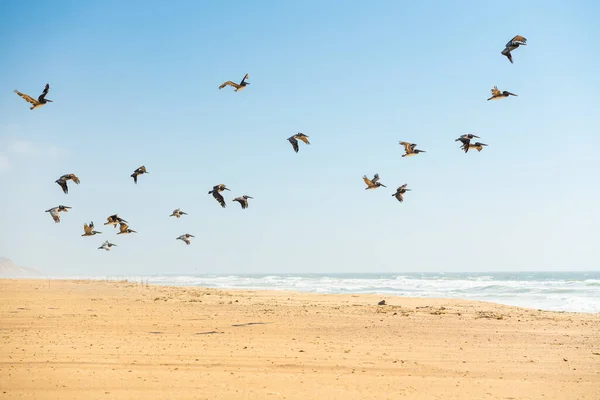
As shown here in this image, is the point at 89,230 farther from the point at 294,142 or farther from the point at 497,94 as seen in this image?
the point at 497,94

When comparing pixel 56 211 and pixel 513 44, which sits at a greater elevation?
pixel 513 44

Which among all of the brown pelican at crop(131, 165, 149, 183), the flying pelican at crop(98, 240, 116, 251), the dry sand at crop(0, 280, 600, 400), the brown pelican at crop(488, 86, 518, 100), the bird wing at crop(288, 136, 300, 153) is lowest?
the dry sand at crop(0, 280, 600, 400)

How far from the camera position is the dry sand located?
825 centimetres

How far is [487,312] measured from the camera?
2012 cm

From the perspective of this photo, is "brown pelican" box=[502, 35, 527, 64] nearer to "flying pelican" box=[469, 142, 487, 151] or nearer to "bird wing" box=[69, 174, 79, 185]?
"flying pelican" box=[469, 142, 487, 151]

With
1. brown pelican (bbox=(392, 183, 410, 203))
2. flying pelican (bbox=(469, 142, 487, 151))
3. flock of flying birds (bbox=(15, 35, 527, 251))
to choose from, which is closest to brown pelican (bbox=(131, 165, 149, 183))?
flock of flying birds (bbox=(15, 35, 527, 251))

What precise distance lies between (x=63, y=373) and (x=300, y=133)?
1100cm

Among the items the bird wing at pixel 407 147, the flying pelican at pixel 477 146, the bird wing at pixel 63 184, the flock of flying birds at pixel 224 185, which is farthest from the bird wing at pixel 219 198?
the flying pelican at pixel 477 146

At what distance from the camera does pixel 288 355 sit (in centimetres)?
1091

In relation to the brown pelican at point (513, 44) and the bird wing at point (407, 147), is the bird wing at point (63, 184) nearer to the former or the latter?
the bird wing at point (407, 147)

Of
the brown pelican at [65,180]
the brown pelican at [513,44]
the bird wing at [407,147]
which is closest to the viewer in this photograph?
the brown pelican at [513,44]

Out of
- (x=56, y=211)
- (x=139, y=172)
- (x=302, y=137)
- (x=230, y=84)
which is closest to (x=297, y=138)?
(x=302, y=137)

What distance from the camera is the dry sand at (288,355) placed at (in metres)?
8.25

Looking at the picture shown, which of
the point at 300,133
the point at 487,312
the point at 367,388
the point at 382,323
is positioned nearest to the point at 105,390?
the point at 367,388
